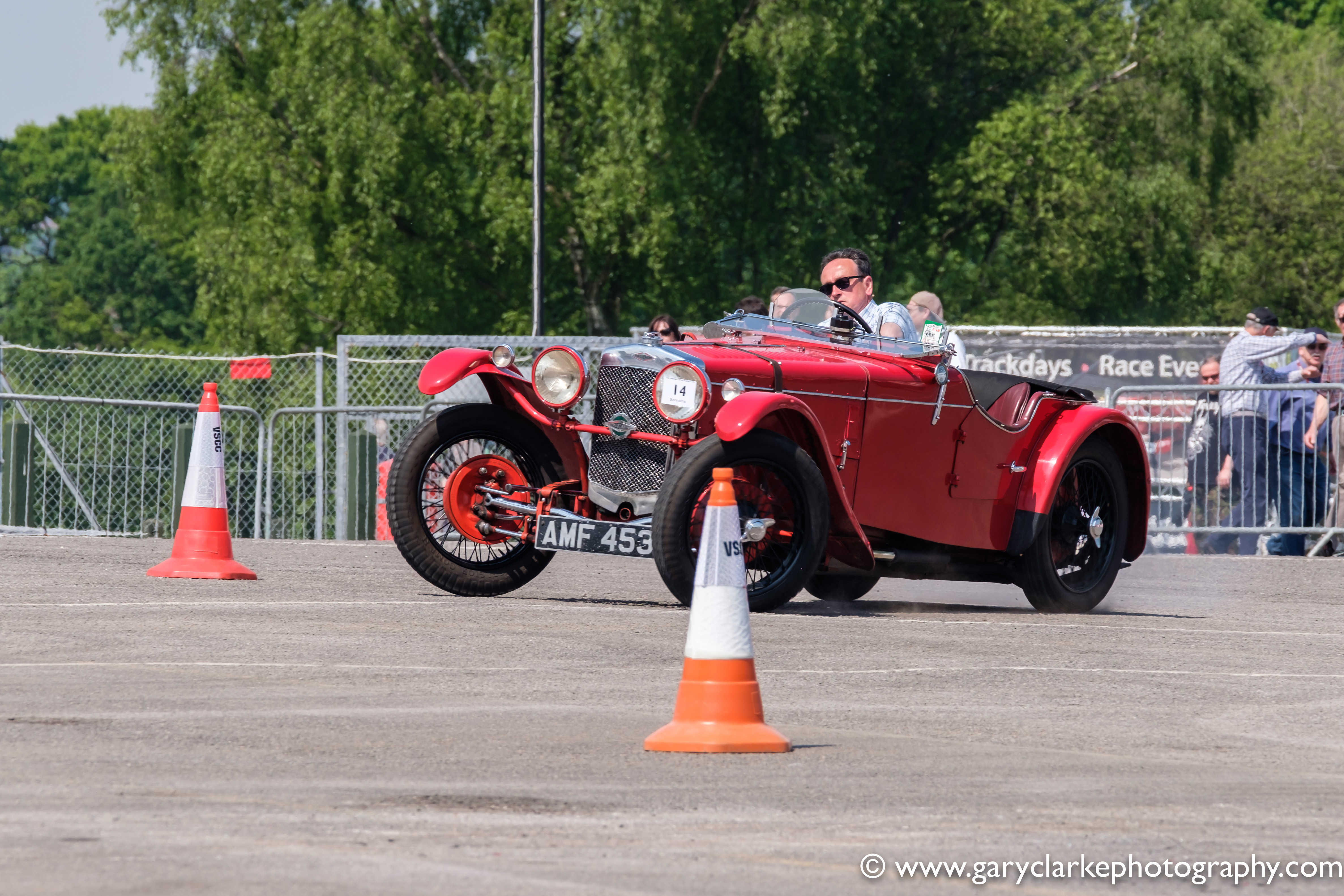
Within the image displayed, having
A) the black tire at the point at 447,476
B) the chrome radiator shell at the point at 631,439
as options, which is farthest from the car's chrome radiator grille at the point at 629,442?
the black tire at the point at 447,476

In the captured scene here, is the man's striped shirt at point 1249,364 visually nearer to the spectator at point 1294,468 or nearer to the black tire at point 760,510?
the spectator at point 1294,468

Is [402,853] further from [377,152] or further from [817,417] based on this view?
[377,152]

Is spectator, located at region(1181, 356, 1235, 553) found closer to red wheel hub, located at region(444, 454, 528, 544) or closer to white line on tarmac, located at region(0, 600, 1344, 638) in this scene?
white line on tarmac, located at region(0, 600, 1344, 638)

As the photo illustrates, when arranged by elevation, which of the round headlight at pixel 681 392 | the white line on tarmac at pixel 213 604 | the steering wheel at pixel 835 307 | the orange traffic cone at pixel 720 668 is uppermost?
the steering wheel at pixel 835 307

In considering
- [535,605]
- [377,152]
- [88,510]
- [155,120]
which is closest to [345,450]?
[88,510]

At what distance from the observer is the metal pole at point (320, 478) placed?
1828cm

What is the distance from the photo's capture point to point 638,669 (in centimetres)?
747

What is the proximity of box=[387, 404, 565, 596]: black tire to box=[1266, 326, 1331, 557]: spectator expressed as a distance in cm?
801

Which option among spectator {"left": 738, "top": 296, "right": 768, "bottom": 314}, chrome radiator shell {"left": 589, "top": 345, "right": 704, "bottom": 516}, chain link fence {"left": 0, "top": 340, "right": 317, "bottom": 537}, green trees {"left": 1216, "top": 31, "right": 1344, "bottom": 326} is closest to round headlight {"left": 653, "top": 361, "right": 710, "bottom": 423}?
chrome radiator shell {"left": 589, "top": 345, "right": 704, "bottom": 516}

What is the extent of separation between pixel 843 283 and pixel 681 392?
73.9 inches

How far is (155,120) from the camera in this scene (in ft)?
132

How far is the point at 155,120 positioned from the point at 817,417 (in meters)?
33.2

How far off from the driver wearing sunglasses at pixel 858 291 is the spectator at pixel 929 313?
41 cm

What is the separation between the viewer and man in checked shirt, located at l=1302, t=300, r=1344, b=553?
619 inches
